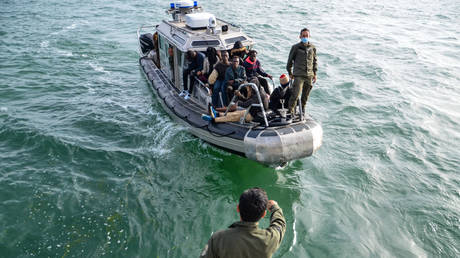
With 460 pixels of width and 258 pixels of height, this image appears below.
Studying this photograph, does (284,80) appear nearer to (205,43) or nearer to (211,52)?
(211,52)

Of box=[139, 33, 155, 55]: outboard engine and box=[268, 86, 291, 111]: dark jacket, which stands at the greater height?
box=[268, 86, 291, 111]: dark jacket

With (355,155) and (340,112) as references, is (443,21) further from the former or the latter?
(355,155)

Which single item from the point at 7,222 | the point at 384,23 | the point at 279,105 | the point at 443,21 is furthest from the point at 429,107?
the point at 443,21

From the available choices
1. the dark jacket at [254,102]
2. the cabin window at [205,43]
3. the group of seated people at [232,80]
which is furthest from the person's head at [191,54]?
the dark jacket at [254,102]

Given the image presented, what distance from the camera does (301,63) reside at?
6.36 m

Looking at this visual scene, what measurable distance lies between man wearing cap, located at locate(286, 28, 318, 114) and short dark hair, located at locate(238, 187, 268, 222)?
4.13 metres

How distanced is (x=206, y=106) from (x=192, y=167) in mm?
1681

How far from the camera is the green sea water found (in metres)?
5.55

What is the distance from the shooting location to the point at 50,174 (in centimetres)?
676

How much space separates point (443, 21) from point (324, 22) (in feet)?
26.8

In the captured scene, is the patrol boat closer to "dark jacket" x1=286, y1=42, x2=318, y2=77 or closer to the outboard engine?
the outboard engine

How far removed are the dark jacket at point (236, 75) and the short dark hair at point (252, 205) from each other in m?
4.59

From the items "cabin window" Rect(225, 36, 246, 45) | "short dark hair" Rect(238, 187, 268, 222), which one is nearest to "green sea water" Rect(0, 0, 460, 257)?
"cabin window" Rect(225, 36, 246, 45)

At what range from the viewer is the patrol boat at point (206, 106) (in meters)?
6.03
